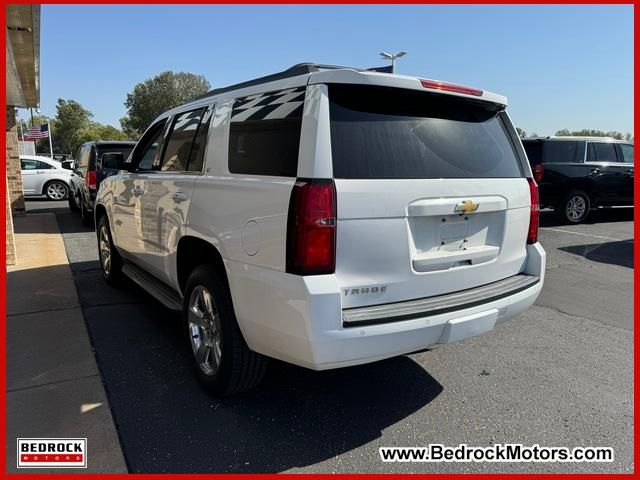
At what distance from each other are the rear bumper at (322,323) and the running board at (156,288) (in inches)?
46.8

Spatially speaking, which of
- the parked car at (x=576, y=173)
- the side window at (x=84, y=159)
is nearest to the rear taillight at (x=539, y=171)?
the parked car at (x=576, y=173)

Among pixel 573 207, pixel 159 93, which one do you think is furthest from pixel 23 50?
pixel 159 93

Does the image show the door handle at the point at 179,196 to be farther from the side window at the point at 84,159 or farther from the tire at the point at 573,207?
the tire at the point at 573,207

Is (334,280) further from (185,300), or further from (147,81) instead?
(147,81)

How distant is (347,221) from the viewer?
7.84 ft

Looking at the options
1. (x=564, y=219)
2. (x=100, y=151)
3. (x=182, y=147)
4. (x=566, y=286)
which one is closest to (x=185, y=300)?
(x=182, y=147)

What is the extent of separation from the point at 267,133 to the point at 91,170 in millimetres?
8321

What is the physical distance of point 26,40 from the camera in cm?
933

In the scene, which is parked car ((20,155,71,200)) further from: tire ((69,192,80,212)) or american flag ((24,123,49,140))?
american flag ((24,123,49,140))

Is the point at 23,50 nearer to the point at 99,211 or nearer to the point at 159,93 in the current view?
the point at 99,211

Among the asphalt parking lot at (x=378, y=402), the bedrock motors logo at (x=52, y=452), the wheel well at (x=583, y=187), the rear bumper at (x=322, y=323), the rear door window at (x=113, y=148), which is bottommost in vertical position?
→ the bedrock motors logo at (x=52, y=452)

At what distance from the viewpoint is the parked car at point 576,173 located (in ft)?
36.1

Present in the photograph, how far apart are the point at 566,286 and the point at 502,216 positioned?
3.57 m

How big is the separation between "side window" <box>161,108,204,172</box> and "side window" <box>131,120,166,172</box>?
0.95 ft
